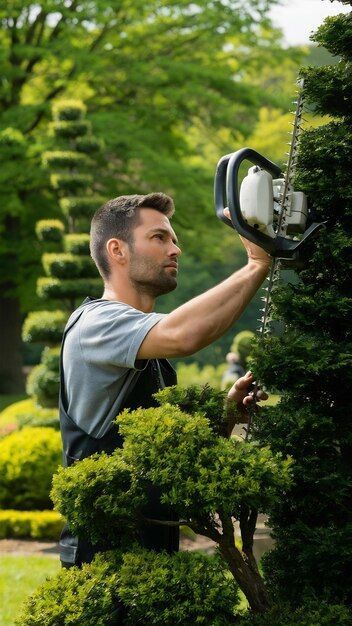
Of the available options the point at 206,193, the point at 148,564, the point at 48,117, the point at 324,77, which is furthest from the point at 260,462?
the point at 48,117

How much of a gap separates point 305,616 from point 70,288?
10.3 meters

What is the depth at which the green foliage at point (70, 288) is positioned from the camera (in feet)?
41.8

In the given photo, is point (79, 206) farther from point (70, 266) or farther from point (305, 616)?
point (305, 616)

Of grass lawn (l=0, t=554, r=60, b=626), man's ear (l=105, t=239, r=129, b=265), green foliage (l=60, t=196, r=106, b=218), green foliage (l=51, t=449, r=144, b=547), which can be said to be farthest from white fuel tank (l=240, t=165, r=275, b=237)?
green foliage (l=60, t=196, r=106, b=218)

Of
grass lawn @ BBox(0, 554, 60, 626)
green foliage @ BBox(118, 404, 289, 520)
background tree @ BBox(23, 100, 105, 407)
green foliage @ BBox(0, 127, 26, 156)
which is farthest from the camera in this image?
green foliage @ BBox(0, 127, 26, 156)

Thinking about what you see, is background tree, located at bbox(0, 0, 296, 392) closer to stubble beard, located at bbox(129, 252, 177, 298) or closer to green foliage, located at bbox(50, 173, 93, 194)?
green foliage, located at bbox(50, 173, 93, 194)

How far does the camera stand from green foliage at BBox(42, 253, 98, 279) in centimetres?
1277

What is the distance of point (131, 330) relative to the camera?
2869 mm

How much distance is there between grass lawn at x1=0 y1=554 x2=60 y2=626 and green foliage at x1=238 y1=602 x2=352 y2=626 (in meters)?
3.52

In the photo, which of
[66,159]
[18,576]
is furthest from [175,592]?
[66,159]

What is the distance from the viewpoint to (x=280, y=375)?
2941 mm

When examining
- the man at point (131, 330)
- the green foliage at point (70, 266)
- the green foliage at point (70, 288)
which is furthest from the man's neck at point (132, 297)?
the green foliage at point (70, 266)

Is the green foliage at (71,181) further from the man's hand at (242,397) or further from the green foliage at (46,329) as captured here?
the man's hand at (242,397)

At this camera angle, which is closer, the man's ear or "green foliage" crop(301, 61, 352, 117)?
"green foliage" crop(301, 61, 352, 117)
